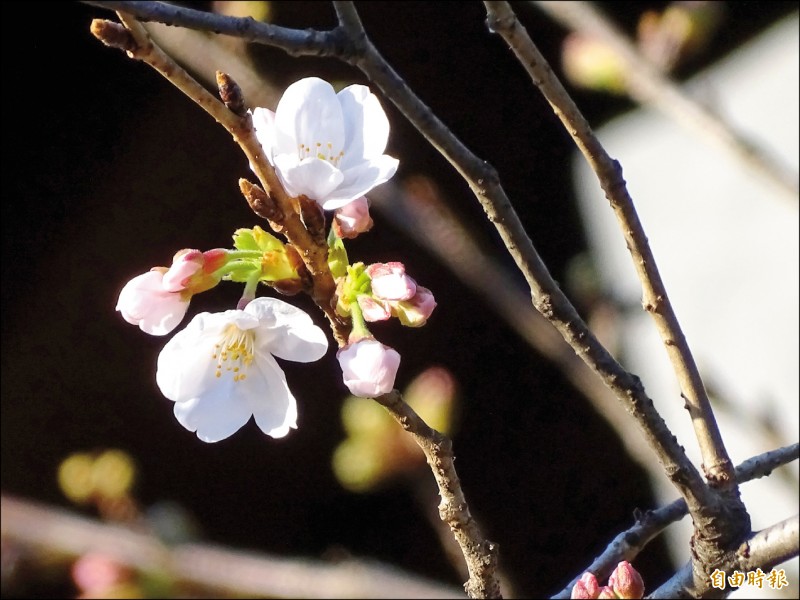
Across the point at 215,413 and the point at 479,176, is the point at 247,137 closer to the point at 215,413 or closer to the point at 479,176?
the point at 479,176

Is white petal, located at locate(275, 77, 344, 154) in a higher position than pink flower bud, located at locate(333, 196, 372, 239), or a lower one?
higher

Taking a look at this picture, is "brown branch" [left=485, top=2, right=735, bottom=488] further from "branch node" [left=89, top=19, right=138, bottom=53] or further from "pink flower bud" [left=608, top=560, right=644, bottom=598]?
"branch node" [left=89, top=19, right=138, bottom=53]

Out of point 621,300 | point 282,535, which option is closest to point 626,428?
point 621,300

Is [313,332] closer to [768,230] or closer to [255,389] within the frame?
[255,389]

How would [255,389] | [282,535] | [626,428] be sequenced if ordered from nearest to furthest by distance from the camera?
1. [255,389]
2. [626,428]
3. [282,535]

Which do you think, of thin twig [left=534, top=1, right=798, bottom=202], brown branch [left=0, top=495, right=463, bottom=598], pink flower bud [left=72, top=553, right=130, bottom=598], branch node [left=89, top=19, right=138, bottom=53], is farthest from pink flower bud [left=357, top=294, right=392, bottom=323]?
pink flower bud [left=72, top=553, right=130, bottom=598]

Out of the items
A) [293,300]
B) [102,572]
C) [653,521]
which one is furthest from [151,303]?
[293,300]
